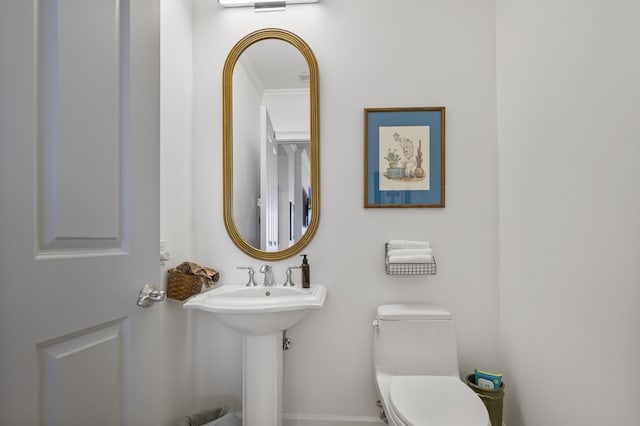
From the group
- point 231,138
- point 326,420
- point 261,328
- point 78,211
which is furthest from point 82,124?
point 326,420

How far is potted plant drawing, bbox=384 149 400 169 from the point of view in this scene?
197cm

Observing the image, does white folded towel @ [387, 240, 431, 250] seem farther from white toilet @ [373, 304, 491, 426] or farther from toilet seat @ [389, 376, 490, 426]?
toilet seat @ [389, 376, 490, 426]

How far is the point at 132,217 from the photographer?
0.94 meters

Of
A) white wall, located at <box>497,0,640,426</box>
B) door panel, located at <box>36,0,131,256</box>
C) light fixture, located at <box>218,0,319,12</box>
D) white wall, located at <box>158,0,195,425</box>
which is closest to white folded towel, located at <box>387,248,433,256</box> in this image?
white wall, located at <box>497,0,640,426</box>

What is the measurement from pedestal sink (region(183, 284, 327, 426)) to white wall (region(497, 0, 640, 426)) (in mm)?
940

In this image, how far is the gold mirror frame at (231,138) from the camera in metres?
1.99

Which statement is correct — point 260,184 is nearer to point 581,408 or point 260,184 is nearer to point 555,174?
point 555,174

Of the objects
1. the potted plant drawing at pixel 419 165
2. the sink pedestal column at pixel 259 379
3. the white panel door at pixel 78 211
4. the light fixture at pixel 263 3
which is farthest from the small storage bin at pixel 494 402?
the light fixture at pixel 263 3

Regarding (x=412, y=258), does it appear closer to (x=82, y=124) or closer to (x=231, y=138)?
(x=231, y=138)

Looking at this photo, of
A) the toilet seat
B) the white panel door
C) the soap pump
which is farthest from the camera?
the soap pump

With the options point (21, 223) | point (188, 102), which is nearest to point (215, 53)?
point (188, 102)

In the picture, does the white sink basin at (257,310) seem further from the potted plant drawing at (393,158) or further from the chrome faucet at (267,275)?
the potted plant drawing at (393,158)

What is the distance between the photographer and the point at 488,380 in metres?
1.74

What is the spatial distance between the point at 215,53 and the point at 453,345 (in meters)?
2.00
